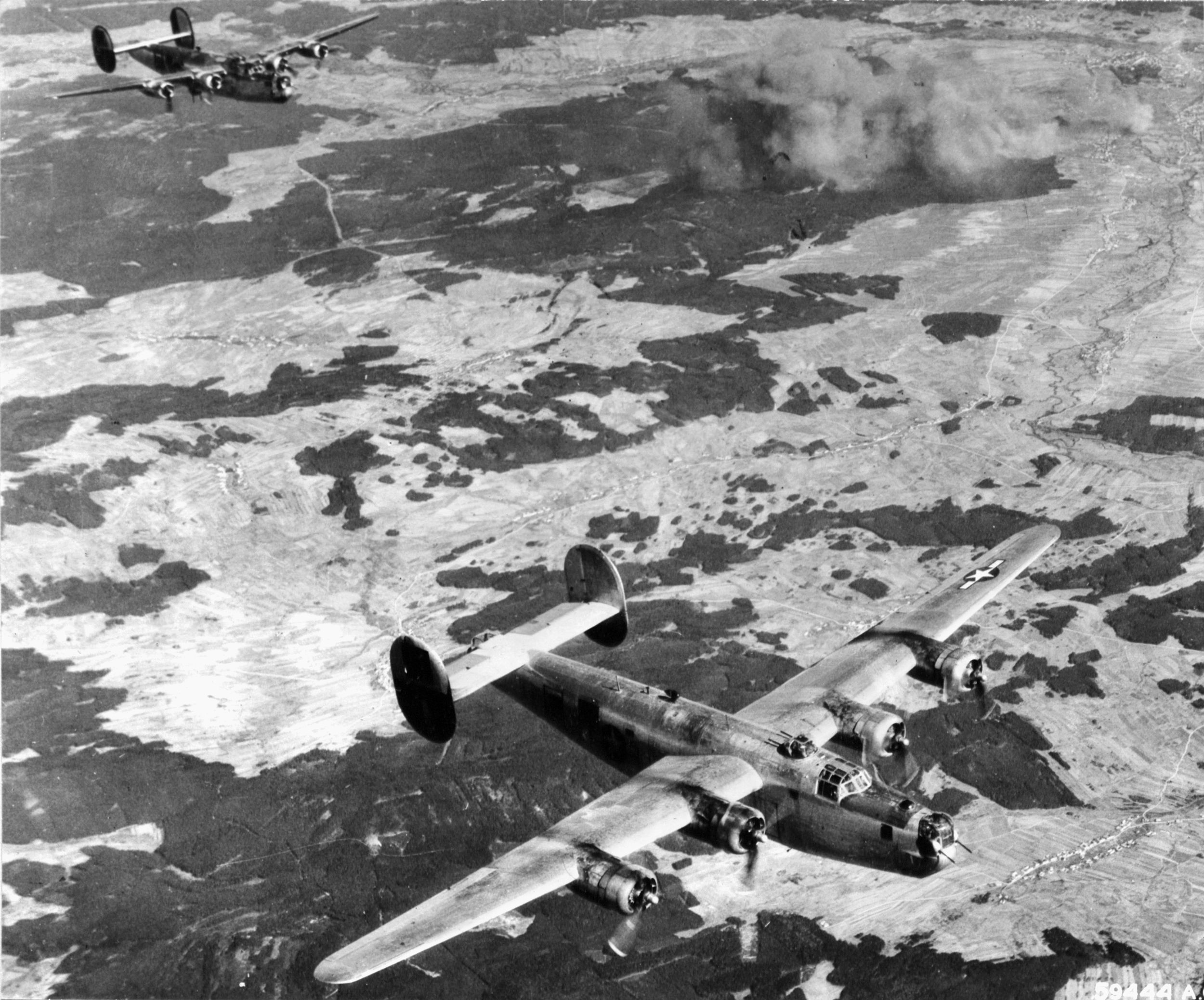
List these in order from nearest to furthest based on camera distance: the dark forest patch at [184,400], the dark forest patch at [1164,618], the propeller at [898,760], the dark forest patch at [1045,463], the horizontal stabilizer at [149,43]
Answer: the propeller at [898,760] → the dark forest patch at [1164,618] → the dark forest patch at [1045,463] → the dark forest patch at [184,400] → the horizontal stabilizer at [149,43]

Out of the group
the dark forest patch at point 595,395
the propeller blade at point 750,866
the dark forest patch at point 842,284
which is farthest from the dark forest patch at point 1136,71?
the propeller blade at point 750,866

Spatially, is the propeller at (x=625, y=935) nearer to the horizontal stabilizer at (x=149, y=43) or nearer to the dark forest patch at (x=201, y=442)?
the dark forest patch at (x=201, y=442)

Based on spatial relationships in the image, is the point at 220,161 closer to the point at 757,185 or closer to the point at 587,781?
the point at 757,185

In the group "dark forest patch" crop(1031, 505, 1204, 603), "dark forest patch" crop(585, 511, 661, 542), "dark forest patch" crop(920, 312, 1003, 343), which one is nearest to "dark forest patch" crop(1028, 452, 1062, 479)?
"dark forest patch" crop(1031, 505, 1204, 603)

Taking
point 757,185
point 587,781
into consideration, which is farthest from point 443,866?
point 757,185

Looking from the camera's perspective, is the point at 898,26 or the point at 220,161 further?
the point at 898,26

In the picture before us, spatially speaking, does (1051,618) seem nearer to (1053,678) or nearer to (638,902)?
(1053,678)

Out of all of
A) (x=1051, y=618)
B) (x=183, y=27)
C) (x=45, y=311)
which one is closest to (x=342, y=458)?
(x=183, y=27)
